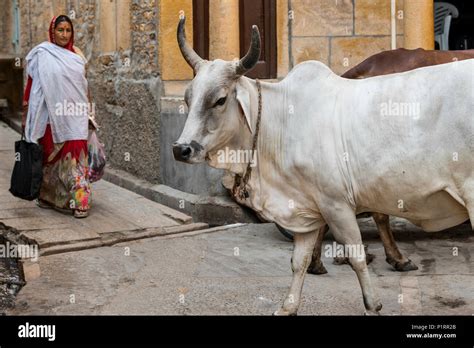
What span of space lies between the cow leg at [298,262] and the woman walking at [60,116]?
3291 millimetres

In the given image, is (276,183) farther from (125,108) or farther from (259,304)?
(125,108)

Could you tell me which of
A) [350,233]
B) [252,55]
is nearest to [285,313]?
[350,233]

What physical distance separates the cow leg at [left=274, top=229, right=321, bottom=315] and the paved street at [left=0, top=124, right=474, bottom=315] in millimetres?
266

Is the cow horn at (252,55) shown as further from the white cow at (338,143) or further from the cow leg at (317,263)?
the cow leg at (317,263)

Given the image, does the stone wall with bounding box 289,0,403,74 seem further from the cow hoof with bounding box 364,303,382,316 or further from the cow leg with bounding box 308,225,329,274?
the cow hoof with bounding box 364,303,382,316

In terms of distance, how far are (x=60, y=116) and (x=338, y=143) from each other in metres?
3.79

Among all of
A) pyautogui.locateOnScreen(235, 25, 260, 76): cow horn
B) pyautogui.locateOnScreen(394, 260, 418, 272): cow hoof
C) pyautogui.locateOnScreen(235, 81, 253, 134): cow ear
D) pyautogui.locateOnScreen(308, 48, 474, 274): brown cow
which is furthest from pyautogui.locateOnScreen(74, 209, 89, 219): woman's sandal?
pyautogui.locateOnScreen(235, 25, 260, 76): cow horn

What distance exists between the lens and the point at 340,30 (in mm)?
9164

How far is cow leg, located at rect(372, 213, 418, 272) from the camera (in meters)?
6.79

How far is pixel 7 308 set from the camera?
19.9ft

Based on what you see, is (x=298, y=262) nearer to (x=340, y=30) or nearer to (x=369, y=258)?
(x=369, y=258)

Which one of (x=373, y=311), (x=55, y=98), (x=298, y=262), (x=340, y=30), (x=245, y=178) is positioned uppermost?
(x=340, y=30)

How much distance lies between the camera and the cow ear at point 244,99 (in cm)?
518
